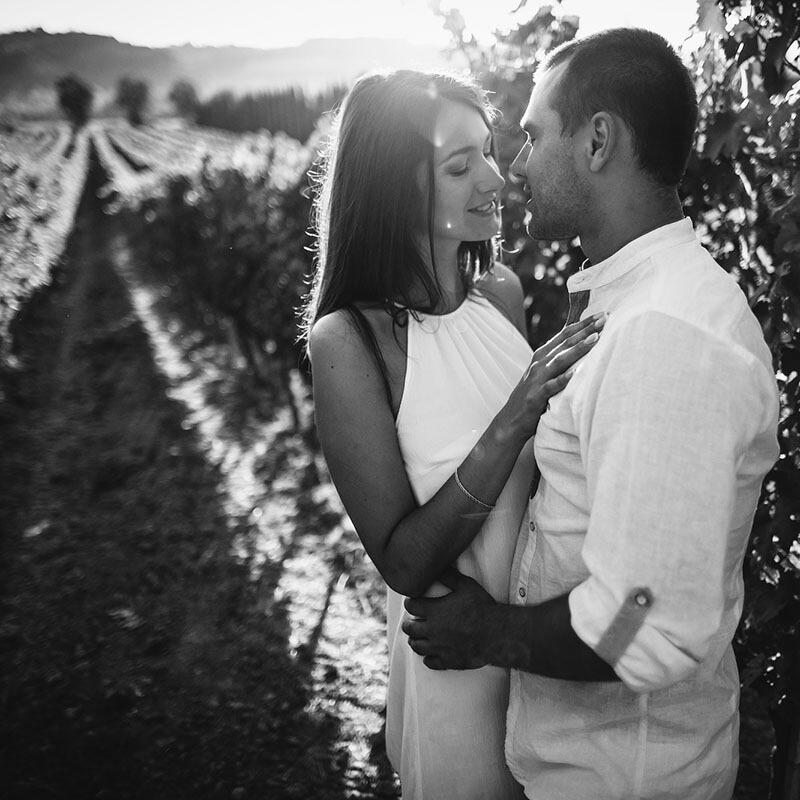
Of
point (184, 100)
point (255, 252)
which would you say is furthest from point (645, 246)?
point (184, 100)

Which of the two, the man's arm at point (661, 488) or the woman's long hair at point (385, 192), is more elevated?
the woman's long hair at point (385, 192)

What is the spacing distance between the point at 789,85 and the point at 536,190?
81 cm

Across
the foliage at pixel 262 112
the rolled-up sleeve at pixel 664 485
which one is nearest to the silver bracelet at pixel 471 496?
the rolled-up sleeve at pixel 664 485

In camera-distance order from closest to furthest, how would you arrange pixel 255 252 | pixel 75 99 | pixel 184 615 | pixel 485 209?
1. pixel 485 209
2. pixel 184 615
3. pixel 255 252
4. pixel 75 99

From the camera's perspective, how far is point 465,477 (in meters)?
1.63

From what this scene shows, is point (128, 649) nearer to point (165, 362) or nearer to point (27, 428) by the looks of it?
point (27, 428)

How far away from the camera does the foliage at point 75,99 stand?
4969cm

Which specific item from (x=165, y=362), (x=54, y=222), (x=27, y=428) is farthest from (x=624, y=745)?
(x=54, y=222)

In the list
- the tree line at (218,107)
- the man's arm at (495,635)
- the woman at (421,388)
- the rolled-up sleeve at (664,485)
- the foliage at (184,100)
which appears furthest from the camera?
the foliage at (184,100)

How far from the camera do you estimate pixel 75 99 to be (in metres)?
58.3

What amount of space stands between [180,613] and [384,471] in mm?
3369

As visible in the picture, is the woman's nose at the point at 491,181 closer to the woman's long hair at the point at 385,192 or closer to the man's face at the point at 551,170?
the woman's long hair at the point at 385,192

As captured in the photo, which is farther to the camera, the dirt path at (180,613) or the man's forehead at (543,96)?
the dirt path at (180,613)

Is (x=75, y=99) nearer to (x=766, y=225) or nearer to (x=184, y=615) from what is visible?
(x=184, y=615)
